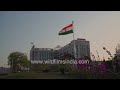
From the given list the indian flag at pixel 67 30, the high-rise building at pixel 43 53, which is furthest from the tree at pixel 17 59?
the high-rise building at pixel 43 53

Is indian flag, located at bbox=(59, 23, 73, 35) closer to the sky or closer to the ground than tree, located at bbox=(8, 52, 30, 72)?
closer to the sky

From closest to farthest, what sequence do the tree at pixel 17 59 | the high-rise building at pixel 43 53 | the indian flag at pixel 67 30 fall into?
the indian flag at pixel 67 30 < the tree at pixel 17 59 < the high-rise building at pixel 43 53

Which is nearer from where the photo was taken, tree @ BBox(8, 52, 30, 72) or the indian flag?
the indian flag

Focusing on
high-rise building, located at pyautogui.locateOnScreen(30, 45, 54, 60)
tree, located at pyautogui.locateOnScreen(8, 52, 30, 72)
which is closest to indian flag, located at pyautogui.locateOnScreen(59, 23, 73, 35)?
tree, located at pyautogui.locateOnScreen(8, 52, 30, 72)

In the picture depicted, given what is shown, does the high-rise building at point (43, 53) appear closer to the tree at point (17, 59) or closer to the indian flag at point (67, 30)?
the tree at point (17, 59)

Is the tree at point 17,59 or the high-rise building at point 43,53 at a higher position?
the high-rise building at point 43,53

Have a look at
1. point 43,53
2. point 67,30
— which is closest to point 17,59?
point 67,30

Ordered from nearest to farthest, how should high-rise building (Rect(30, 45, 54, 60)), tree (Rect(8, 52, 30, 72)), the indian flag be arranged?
the indian flag
tree (Rect(8, 52, 30, 72))
high-rise building (Rect(30, 45, 54, 60))

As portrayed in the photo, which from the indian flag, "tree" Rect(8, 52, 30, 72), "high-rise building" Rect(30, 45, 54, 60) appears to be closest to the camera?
the indian flag

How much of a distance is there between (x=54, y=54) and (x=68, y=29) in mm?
59079

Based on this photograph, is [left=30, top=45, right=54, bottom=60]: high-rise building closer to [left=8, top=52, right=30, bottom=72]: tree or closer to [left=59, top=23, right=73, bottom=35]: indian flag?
[left=8, top=52, right=30, bottom=72]: tree

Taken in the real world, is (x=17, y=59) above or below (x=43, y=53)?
below

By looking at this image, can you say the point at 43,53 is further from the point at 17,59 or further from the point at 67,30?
the point at 67,30

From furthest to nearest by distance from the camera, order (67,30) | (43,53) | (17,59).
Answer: (43,53) → (17,59) → (67,30)
